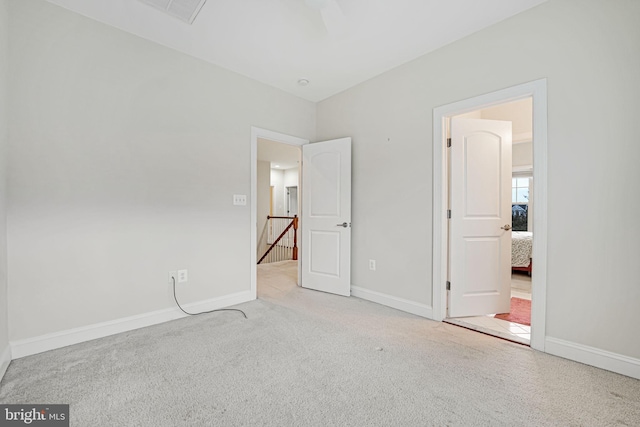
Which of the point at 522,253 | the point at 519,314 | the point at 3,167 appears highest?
the point at 3,167

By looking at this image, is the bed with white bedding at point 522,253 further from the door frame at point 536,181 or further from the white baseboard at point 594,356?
the white baseboard at point 594,356

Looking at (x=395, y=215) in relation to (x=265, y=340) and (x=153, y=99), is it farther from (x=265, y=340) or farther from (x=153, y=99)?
(x=153, y=99)

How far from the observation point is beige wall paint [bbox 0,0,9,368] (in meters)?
1.76

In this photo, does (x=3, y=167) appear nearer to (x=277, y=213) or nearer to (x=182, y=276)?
(x=182, y=276)

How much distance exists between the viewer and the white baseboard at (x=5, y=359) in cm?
169

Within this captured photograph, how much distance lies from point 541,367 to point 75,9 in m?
4.33

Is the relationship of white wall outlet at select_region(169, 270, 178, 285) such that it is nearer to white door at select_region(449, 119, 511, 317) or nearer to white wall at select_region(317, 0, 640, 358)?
white door at select_region(449, 119, 511, 317)

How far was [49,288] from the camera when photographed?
6.68 feet

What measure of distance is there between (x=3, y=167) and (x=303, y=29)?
2.42 metres

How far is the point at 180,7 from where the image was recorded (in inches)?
82.7

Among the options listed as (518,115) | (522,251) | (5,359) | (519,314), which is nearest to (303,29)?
(5,359)

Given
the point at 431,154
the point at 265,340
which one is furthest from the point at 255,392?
the point at 431,154

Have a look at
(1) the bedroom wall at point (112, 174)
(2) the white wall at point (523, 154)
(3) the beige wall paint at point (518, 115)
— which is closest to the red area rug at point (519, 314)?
(3) the beige wall paint at point (518, 115)

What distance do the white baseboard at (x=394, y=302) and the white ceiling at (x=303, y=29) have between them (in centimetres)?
255
